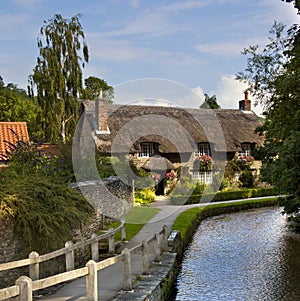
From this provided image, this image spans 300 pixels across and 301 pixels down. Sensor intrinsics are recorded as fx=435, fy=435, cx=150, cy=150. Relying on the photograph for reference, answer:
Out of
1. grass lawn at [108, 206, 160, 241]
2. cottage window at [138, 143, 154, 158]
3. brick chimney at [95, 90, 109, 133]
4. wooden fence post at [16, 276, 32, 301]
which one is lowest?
grass lawn at [108, 206, 160, 241]

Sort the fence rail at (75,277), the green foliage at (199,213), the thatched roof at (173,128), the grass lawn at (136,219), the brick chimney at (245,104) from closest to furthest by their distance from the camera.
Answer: the fence rail at (75,277) < the grass lawn at (136,219) < the green foliage at (199,213) < the thatched roof at (173,128) < the brick chimney at (245,104)

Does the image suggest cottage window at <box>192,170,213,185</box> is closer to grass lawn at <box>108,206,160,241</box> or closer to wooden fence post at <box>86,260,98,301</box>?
grass lawn at <box>108,206,160,241</box>

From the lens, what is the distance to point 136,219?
58.0ft

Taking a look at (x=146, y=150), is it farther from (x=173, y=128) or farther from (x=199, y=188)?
(x=199, y=188)

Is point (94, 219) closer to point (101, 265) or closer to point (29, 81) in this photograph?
point (101, 265)

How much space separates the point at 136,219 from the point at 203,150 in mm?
15030

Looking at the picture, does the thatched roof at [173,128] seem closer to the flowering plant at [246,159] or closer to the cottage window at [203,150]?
the cottage window at [203,150]

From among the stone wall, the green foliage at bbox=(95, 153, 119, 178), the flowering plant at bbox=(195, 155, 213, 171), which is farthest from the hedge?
the stone wall

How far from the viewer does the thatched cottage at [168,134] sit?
2822 cm

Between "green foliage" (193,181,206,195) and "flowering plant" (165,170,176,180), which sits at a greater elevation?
"flowering plant" (165,170,176,180)

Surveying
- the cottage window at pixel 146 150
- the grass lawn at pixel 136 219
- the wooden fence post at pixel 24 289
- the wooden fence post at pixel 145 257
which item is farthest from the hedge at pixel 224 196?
the wooden fence post at pixel 24 289

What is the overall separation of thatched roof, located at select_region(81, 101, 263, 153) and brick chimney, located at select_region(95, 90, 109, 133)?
445mm

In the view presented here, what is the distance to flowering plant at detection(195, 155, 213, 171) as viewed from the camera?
30.3m

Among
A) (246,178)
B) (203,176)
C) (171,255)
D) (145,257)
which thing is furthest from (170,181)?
(145,257)
